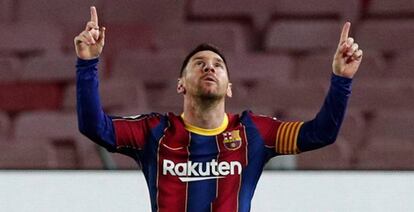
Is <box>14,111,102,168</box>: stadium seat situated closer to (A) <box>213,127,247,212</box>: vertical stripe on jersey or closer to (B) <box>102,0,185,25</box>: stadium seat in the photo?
(B) <box>102,0,185,25</box>: stadium seat

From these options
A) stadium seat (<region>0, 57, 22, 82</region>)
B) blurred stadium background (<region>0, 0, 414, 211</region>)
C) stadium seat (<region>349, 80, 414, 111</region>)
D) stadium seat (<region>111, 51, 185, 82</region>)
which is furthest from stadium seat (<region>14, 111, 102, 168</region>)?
stadium seat (<region>349, 80, 414, 111</region>)

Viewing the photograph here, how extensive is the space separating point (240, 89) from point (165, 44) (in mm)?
327

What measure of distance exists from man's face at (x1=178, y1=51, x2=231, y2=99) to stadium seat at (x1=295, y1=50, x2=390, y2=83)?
4.53 ft

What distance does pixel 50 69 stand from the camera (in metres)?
3.63

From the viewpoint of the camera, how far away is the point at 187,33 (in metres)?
3.63

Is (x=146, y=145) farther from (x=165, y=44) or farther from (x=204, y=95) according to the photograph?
(x=165, y=44)

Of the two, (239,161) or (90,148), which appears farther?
(90,148)

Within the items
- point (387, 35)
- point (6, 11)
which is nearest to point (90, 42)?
point (6, 11)

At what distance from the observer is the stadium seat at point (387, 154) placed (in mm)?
3168

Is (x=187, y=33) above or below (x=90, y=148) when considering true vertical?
above

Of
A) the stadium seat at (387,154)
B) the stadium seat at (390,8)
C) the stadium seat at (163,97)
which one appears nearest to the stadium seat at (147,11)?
the stadium seat at (163,97)

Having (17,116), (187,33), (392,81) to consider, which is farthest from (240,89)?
(17,116)

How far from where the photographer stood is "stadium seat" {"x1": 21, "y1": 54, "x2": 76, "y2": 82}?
11.8 feet

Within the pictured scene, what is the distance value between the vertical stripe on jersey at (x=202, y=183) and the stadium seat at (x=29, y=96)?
1410 mm
